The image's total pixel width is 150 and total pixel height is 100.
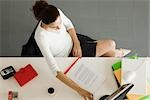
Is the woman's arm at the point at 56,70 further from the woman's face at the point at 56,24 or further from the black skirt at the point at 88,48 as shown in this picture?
the black skirt at the point at 88,48

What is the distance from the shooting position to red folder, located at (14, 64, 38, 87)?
2023 mm

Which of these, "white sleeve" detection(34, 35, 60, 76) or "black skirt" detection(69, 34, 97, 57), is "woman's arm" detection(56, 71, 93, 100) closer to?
"white sleeve" detection(34, 35, 60, 76)

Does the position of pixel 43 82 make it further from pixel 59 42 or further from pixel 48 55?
pixel 59 42

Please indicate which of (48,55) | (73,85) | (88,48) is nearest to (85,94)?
(73,85)

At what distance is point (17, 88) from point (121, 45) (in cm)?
113

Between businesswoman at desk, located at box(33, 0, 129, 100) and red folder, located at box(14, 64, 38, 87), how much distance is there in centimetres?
14

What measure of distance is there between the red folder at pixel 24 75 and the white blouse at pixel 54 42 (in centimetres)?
14

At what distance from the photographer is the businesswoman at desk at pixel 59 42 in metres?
1.97

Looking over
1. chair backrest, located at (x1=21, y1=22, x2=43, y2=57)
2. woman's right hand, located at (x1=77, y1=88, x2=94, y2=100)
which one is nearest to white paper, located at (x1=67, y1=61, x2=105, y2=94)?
woman's right hand, located at (x1=77, y1=88, x2=94, y2=100)

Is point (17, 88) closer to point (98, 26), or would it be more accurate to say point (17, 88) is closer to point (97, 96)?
point (97, 96)

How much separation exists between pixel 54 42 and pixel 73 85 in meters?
0.37

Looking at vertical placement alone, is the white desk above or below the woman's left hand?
below

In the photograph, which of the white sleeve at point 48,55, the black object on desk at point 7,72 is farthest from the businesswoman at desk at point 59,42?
the black object on desk at point 7,72

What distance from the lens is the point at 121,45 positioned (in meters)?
2.77
